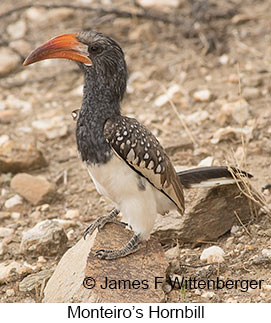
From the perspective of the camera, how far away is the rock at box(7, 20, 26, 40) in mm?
8023

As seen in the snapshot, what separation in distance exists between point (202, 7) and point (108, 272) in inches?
173

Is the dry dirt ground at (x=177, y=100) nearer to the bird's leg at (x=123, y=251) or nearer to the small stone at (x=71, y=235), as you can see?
the small stone at (x=71, y=235)

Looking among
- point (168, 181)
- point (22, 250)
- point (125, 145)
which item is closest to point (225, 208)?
point (168, 181)

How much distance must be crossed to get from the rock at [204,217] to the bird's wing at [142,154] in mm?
393

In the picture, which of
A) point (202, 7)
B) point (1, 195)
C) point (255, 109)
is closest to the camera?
point (1, 195)

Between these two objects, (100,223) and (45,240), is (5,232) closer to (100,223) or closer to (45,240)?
(45,240)

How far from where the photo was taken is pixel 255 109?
623 centimetres

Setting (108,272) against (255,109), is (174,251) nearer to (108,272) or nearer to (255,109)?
(108,272)

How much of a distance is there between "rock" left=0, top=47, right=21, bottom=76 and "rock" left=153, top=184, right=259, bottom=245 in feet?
11.4

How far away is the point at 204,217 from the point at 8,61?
375cm

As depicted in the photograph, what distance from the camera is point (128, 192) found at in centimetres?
394

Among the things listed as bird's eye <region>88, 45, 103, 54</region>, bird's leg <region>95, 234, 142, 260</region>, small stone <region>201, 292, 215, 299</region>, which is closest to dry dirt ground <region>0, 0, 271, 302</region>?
small stone <region>201, 292, 215, 299</region>

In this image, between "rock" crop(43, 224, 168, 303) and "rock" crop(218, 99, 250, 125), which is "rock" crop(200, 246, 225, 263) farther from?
"rock" crop(218, 99, 250, 125)

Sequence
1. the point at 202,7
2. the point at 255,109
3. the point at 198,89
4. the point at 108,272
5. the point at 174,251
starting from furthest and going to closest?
the point at 202,7 → the point at 198,89 → the point at 255,109 → the point at 174,251 → the point at 108,272
